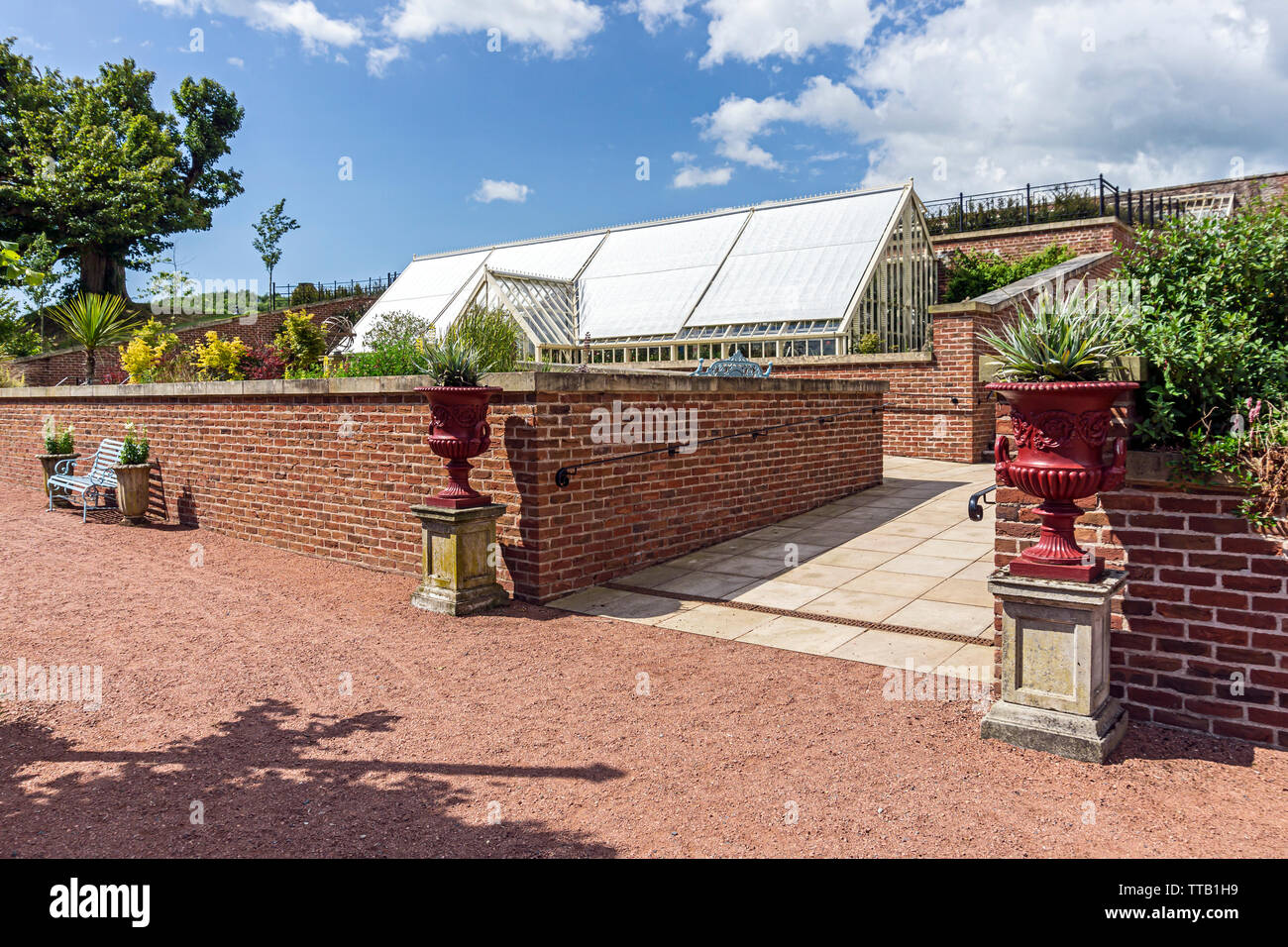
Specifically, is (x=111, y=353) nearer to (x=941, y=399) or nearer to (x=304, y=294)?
(x=304, y=294)

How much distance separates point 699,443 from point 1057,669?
501 cm

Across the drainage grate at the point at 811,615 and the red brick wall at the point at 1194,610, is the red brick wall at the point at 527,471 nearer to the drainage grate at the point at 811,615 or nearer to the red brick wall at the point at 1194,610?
the drainage grate at the point at 811,615

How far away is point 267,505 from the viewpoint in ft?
31.4

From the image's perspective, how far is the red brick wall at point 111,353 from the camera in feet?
89.9

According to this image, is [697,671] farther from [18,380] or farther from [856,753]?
[18,380]

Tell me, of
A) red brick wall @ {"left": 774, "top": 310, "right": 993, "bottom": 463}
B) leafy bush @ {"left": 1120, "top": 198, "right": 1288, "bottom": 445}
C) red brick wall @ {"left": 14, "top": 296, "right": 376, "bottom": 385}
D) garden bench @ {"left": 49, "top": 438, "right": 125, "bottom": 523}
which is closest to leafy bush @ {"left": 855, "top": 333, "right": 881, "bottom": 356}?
red brick wall @ {"left": 774, "top": 310, "right": 993, "bottom": 463}

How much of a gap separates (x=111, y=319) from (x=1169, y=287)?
1858 centimetres

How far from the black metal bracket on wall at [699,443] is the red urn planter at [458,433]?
0.70 metres

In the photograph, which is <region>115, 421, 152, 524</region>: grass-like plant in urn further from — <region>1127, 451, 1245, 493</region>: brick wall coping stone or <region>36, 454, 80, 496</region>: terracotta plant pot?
<region>1127, 451, 1245, 493</region>: brick wall coping stone

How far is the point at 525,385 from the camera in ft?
21.9

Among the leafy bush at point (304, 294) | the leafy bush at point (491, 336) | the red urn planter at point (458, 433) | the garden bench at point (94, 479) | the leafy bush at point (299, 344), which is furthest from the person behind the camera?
the leafy bush at point (304, 294)

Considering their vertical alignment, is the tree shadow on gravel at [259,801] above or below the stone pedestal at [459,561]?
below

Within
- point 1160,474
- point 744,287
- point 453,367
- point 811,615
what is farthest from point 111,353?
point 1160,474

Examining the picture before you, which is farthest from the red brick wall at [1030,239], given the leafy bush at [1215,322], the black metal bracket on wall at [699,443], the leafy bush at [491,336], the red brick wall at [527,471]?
the leafy bush at [1215,322]
